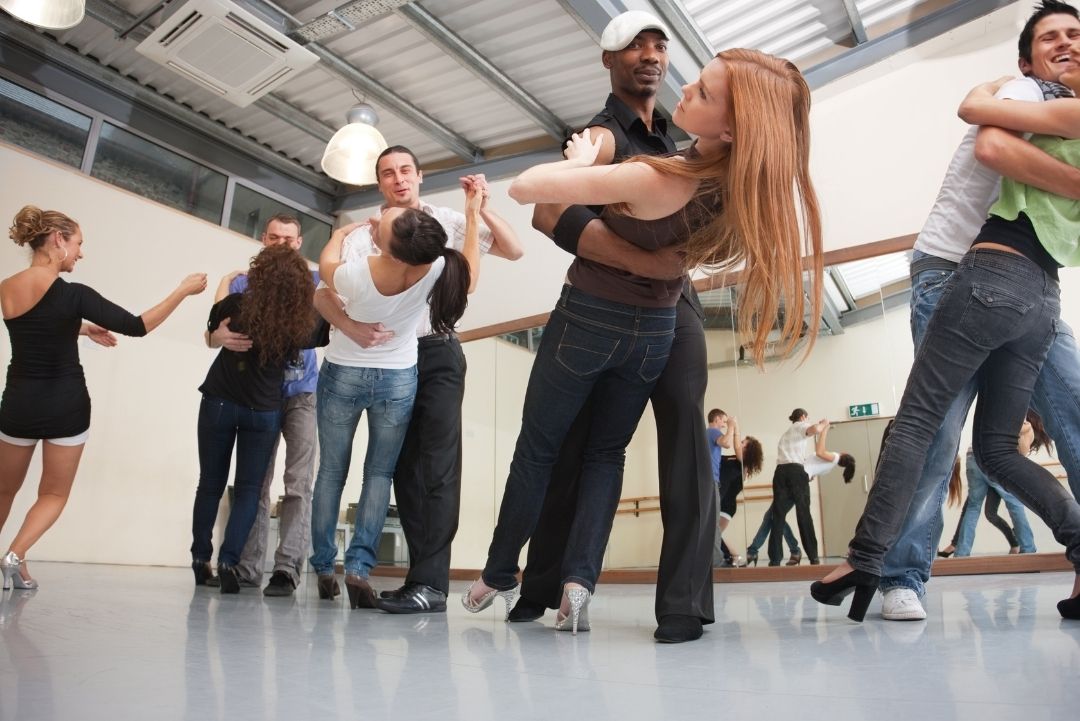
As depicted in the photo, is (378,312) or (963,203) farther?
(378,312)

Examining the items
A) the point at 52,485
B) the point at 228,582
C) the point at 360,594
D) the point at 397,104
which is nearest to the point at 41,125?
the point at 397,104

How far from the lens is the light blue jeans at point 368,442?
243 cm

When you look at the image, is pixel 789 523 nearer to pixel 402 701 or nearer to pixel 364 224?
pixel 364 224

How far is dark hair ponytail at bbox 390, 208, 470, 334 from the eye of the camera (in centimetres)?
221

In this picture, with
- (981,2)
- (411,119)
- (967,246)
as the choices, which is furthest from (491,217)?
(411,119)

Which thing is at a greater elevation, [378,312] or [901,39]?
[901,39]

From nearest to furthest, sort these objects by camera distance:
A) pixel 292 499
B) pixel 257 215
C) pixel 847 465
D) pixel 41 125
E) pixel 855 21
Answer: pixel 292 499 < pixel 847 465 < pixel 855 21 < pixel 41 125 < pixel 257 215

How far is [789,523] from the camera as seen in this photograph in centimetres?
449

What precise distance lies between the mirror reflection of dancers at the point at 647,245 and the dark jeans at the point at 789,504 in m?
2.88

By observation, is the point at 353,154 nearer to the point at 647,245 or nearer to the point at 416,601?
the point at 416,601

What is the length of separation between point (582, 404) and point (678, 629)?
1.71 feet

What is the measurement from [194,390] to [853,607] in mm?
5843

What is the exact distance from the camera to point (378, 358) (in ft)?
7.91

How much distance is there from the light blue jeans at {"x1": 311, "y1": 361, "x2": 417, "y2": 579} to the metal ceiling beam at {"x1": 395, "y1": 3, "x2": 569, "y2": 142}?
3624 mm
